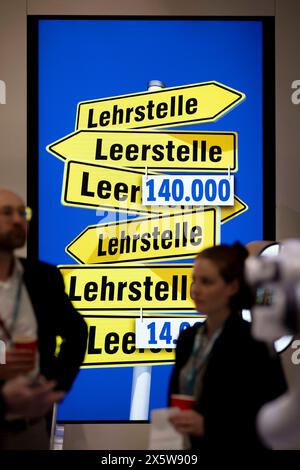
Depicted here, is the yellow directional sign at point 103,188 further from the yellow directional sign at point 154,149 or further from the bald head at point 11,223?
the bald head at point 11,223

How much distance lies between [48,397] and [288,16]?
3081 millimetres

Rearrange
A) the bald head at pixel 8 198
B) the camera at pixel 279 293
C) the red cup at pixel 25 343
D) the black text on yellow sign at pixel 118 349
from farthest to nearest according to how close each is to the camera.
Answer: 1. the black text on yellow sign at pixel 118 349
2. the bald head at pixel 8 198
3. the red cup at pixel 25 343
4. the camera at pixel 279 293

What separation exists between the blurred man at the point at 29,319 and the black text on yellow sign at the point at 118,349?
5.71ft

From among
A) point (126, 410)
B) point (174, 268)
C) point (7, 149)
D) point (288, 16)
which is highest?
point (288, 16)

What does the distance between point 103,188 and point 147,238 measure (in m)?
0.41

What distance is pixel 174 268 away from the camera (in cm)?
400

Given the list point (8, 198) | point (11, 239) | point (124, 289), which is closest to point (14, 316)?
point (11, 239)

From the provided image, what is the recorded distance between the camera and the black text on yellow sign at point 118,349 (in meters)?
3.96

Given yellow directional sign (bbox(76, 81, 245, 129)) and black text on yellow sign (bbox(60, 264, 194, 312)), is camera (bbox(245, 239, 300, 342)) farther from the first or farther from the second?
yellow directional sign (bbox(76, 81, 245, 129))

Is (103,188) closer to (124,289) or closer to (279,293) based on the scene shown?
(124,289)

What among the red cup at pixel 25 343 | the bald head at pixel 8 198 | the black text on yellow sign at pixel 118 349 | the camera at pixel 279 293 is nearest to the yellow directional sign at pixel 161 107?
the black text on yellow sign at pixel 118 349

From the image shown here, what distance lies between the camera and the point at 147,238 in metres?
4.00

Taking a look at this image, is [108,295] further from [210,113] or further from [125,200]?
[210,113]
